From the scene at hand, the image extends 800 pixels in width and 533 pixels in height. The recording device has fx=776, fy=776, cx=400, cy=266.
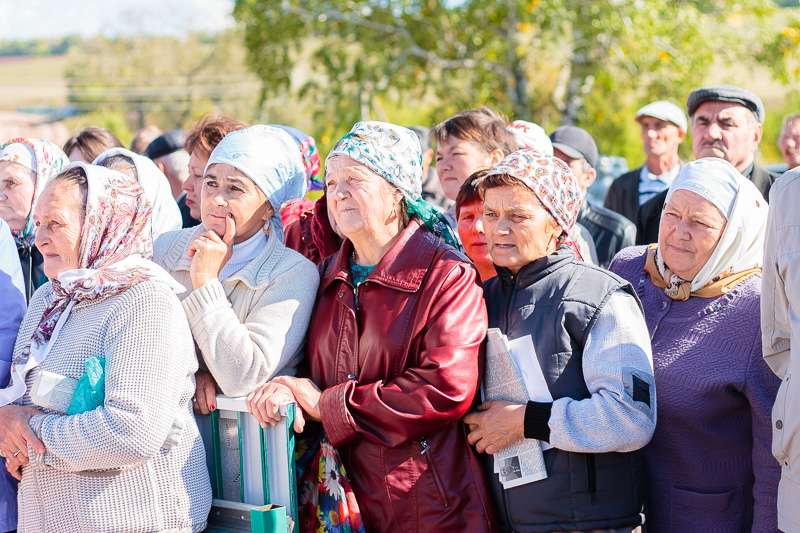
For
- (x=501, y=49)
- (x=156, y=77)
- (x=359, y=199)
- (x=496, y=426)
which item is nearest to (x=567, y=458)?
(x=496, y=426)

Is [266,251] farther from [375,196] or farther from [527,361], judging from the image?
[527,361]

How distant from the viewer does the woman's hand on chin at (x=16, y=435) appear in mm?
2410

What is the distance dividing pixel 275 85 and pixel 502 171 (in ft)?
33.2

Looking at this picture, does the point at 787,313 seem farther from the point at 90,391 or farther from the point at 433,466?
the point at 90,391

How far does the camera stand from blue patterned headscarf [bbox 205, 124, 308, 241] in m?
2.85

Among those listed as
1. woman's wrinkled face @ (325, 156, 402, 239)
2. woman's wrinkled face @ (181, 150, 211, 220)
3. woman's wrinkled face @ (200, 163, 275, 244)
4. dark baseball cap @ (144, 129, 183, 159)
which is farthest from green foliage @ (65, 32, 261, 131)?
woman's wrinkled face @ (325, 156, 402, 239)

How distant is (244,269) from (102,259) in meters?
0.47

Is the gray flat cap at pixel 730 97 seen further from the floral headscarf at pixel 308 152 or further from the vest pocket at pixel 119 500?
the vest pocket at pixel 119 500

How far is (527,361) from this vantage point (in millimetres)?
2490

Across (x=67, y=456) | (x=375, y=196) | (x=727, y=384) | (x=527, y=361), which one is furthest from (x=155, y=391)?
(x=727, y=384)

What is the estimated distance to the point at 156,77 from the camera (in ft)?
138

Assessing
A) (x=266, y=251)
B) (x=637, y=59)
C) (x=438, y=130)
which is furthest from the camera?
(x=637, y=59)

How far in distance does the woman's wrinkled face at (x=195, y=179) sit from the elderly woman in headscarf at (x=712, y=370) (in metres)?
2.16

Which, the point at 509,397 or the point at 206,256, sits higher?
the point at 206,256
